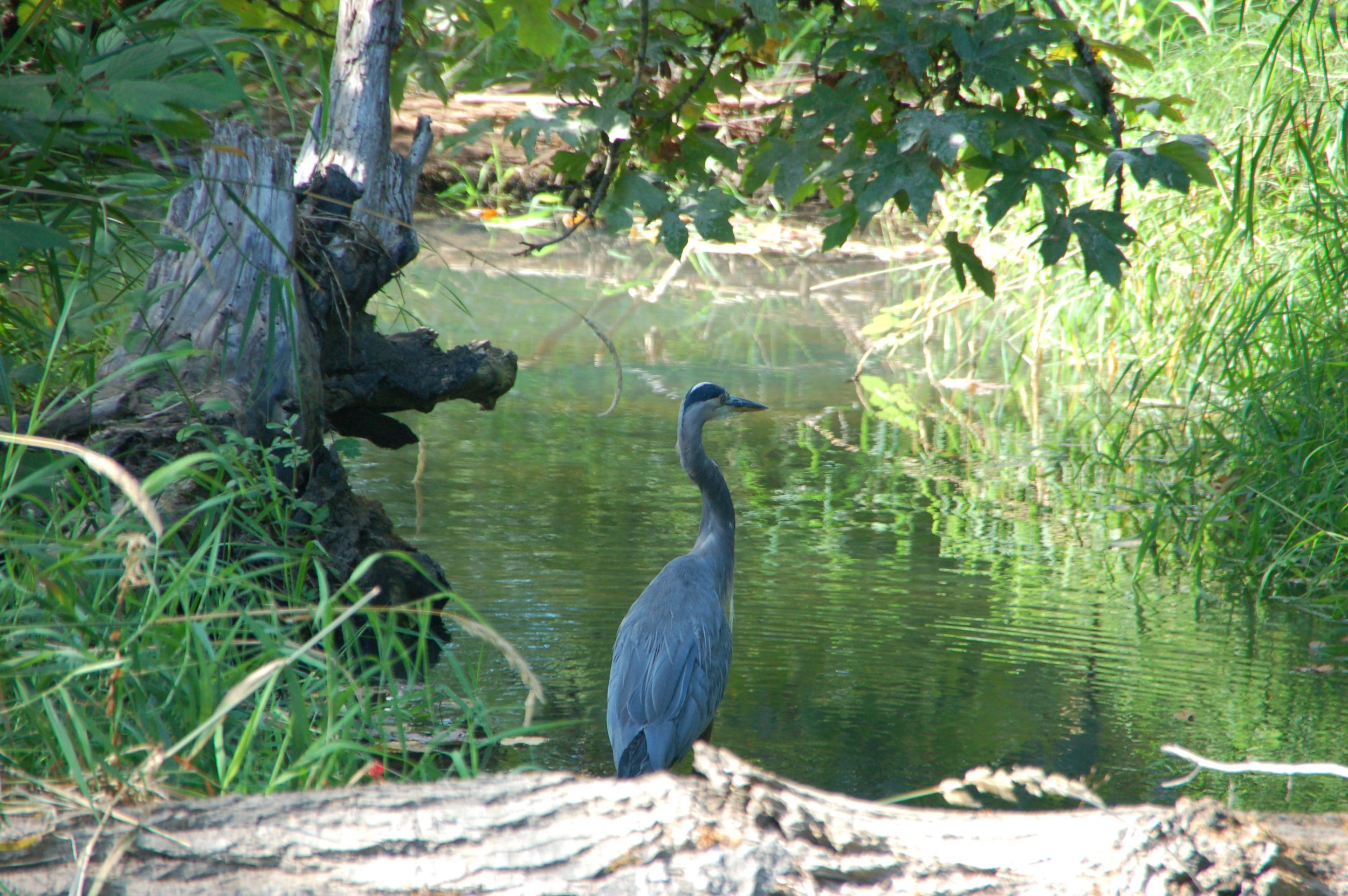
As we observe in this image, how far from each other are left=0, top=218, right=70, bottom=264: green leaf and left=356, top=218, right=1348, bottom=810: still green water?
3.94 feet

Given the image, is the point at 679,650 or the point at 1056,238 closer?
the point at 1056,238

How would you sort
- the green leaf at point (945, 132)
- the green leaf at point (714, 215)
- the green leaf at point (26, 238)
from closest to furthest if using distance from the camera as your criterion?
the green leaf at point (26, 238) < the green leaf at point (945, 132) < the green leaf at point (714, 215)

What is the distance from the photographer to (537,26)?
3482 millimetres

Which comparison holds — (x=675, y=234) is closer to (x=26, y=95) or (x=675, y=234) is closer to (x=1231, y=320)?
(x=26, y=95)

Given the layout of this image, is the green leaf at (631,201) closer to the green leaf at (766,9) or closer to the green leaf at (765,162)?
the green leaf at (765,162)

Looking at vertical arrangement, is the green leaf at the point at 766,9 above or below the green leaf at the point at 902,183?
above

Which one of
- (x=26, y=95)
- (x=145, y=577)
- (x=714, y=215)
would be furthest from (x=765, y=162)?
(x=145, y=577)

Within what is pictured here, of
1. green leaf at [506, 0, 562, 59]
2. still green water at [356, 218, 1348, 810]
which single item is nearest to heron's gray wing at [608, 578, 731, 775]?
still green water at [356, 218, 1348, 810]

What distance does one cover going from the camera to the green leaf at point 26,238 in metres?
1.96

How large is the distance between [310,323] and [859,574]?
2270mm

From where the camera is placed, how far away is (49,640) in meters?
2.00

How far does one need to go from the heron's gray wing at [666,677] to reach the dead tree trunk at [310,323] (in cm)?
58

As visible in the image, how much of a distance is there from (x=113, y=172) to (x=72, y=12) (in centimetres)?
46

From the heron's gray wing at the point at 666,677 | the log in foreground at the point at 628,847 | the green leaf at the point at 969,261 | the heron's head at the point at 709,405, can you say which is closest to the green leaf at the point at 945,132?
the green leaf at the point at 969,261
